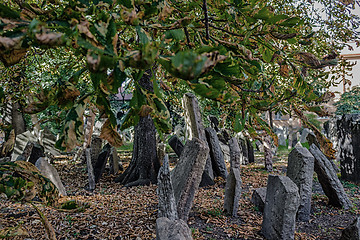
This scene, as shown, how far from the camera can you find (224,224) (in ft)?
10.8

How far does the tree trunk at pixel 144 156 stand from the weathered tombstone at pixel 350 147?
12.3 feet

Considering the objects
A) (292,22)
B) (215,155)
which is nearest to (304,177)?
(215,155)

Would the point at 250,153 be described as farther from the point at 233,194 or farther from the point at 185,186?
the point at 185,186

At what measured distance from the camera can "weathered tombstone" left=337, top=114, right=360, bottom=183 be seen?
5.61 m

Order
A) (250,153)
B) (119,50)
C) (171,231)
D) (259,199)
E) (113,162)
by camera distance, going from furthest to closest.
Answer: (250,153)
(113,162)
(259,199)
(171,231)
(119,50)

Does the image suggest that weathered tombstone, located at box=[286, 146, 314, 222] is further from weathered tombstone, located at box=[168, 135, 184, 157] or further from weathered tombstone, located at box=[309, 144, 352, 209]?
weathered tombstone, located at box=[168, 135, 184, 157]

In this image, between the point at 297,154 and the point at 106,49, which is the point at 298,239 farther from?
the point at 106,49

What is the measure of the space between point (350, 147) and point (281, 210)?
376cm

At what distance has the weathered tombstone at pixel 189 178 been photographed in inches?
124

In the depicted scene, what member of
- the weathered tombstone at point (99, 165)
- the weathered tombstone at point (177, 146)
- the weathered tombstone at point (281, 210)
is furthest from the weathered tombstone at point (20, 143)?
the weathered tombstone at point (281, 210)

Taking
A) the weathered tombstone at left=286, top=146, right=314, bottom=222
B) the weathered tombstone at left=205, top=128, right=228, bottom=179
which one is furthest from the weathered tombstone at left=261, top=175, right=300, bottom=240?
the weathered tombstone at left=205, top=128, right=228, bottom=179

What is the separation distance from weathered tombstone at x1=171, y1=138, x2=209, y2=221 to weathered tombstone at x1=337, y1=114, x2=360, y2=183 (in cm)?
390

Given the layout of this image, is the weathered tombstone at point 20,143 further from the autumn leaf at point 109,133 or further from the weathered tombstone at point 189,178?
the autumn leaf at point 109,133

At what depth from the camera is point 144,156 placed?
19.5 ft
